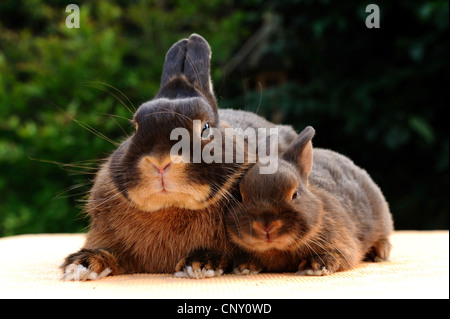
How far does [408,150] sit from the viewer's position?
15.6 feet

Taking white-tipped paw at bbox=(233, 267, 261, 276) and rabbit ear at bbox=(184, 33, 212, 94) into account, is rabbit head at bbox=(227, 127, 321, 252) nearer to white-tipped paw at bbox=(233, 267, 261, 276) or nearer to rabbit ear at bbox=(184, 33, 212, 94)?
white-tipped paw at bbox=(233, 267, 261, 276)

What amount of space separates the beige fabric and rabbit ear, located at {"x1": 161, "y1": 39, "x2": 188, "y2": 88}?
2.42 feet

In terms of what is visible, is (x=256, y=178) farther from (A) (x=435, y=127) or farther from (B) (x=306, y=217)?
(A) (x=435, y=127)

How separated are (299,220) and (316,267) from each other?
0.19m

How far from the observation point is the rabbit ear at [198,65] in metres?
2.21

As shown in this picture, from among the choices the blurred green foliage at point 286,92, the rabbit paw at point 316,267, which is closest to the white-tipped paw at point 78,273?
the rabbit paw at point 316,267

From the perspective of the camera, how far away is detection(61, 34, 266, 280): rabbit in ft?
6.01

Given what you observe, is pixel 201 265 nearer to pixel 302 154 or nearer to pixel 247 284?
pixel 247 284

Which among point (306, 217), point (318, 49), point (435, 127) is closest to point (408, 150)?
point (435, 127)

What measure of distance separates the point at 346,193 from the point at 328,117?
253 centimetres

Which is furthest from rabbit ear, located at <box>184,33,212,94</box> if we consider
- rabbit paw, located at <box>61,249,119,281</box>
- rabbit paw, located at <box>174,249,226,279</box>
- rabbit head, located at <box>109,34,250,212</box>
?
rabbit paw, located at <box>61,249,119,281</box>

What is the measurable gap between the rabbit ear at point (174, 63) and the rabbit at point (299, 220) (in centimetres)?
49

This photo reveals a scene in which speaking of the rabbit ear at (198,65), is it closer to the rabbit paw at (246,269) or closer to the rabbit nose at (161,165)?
the rabbit nose at (161,165)

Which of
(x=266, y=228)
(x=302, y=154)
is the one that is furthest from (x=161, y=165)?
(x=302, y=154)
